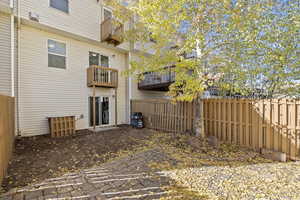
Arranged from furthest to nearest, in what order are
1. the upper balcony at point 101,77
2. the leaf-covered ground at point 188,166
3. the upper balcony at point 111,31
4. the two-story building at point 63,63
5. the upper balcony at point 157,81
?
the upper balcony at point 157,81 → the upper balcony at point 111,31 → the upper balcony at point 101,77 → the two-story building at point 63,63 → the leaf-covered ground at point 188,166

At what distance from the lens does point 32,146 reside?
5.81m

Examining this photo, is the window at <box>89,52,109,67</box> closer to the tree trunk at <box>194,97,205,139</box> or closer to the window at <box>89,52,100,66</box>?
the window at <box>89,52,100,66</box>

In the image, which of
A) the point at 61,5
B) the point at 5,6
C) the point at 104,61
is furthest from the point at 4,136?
the point at 104,61

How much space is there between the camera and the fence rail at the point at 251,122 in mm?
4793

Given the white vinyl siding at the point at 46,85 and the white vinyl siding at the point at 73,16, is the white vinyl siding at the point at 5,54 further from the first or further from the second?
the white vinyl siding at the point at 73,16

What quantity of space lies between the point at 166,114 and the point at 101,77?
4.56 m

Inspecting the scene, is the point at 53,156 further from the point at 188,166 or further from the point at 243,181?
the point at 243,181

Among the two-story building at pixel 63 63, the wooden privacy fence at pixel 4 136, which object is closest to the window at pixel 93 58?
the two-story building at pixel 63 63

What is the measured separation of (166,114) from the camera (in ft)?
28.9

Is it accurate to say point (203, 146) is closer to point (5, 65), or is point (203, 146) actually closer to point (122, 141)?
point (122, 141)

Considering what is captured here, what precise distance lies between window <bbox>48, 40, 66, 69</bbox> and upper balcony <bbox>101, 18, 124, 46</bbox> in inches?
96.6

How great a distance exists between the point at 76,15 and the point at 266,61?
9.57 m

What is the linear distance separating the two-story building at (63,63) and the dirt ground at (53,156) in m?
1.93

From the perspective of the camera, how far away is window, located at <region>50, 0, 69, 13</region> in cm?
786
